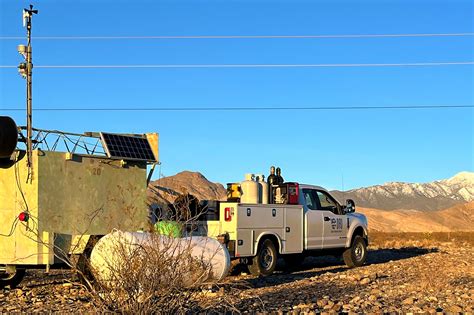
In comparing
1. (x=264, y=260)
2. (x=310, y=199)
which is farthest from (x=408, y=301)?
(x=310, y=199)

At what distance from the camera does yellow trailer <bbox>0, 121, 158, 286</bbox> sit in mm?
12617

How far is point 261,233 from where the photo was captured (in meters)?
16.2

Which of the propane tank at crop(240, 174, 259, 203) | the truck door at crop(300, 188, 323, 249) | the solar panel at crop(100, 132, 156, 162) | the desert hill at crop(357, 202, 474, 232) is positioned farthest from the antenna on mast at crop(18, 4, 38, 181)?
the desert hill at crop(357, 202, 474, 232)

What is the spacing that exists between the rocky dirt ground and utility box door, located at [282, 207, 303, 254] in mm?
650

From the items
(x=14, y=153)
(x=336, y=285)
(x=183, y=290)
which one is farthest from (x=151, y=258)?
(x=336, y=285)

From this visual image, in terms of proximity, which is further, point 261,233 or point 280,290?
point 261,233

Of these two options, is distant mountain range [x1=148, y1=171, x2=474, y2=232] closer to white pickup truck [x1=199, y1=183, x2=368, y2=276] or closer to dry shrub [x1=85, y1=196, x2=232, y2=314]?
white pickup truck [x1=199, y1=183, x2=368, y2=276]

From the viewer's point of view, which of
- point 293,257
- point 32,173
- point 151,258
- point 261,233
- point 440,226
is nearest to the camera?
point 151,258

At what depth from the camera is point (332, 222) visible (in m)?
18.6

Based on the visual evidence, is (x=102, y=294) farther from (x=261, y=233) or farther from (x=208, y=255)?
(x=261, y=233)

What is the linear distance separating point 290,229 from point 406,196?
165 m

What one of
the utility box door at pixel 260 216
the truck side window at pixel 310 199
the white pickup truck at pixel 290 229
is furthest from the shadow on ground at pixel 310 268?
the truck side window at pixel 310 199

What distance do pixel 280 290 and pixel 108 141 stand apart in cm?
450

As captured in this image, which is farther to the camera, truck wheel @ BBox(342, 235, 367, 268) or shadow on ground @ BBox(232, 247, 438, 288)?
truck wheel @ BBox(342, 235, 367, 268)
